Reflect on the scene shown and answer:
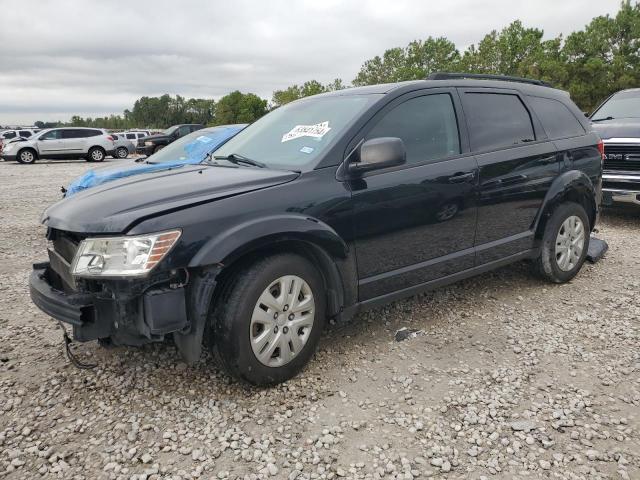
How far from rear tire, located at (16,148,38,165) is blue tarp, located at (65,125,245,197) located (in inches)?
745

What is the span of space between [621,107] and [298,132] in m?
6.97

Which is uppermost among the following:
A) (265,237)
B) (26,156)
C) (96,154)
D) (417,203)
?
(417,203)

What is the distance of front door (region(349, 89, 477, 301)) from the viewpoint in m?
3.20

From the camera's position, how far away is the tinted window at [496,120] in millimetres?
3871

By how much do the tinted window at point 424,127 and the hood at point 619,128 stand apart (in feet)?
14.9

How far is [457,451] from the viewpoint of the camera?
7.88 feet

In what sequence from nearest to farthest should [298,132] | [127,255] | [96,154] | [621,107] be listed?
[127,255]
[298,132]
[621,107]
[96,154]

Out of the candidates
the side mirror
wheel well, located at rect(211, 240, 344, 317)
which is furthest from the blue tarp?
wheel well, located at rect(211, 240, 344, 317)

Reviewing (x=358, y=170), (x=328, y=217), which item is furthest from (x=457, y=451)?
(x=358, y=170)

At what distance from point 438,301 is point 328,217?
5.74 ft

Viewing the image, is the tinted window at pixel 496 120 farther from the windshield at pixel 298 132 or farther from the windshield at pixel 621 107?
the windshield at pixel 621 107

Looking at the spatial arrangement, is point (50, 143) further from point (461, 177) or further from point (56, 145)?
point (461, 177)

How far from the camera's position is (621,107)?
26.7 feet

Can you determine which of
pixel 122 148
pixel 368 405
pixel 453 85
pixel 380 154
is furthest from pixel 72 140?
pixel 368 405
